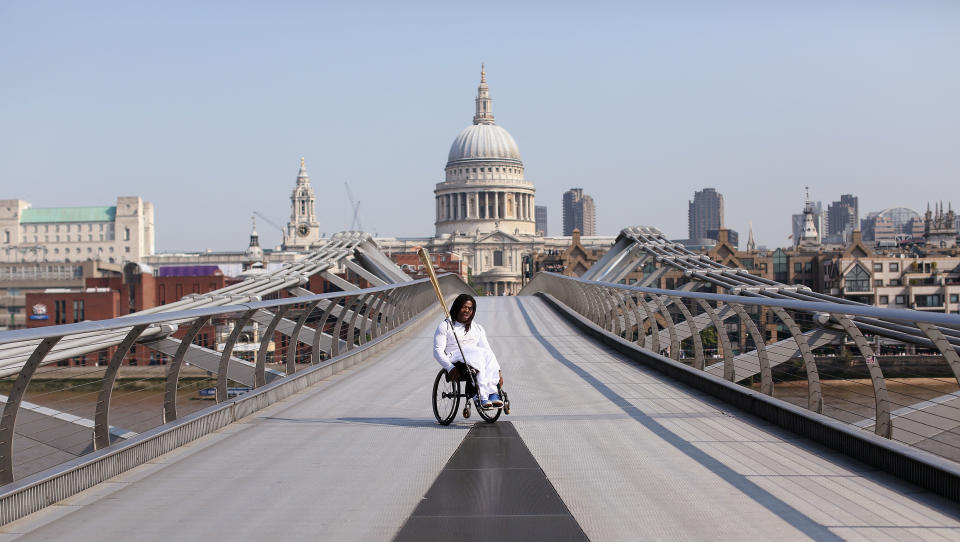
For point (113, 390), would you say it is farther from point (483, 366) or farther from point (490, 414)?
point (490, 414)

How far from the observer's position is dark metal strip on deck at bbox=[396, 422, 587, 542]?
18.3 ft

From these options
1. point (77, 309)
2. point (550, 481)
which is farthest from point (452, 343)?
point (77, 309)

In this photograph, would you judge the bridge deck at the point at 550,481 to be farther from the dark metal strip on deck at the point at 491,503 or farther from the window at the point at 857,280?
the window at the point at 857,280

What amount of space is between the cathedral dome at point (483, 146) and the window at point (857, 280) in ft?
312

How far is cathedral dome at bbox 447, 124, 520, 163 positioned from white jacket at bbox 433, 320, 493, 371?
177 meters

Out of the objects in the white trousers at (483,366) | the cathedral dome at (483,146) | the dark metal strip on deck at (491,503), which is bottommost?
the dark metal strip on deck at (491,503)

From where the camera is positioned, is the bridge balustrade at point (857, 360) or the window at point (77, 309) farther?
the window at point (77, 309)

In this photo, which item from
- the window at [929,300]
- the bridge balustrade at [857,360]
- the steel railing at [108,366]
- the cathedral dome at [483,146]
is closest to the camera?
the steel railing at [108,366]

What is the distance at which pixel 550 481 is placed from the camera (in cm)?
690

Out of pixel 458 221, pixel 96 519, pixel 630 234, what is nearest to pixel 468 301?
pixel 96 519

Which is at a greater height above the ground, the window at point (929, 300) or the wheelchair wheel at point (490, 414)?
the wheelchair wheel at point (490, 414)

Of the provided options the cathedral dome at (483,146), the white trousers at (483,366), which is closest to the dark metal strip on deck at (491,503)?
the white trousers at (483,366)

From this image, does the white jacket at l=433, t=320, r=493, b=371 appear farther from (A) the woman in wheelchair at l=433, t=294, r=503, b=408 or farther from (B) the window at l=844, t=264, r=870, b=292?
(B) the window at l=844, t=264, r=870, b=292

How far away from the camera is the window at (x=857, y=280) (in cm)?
9844
